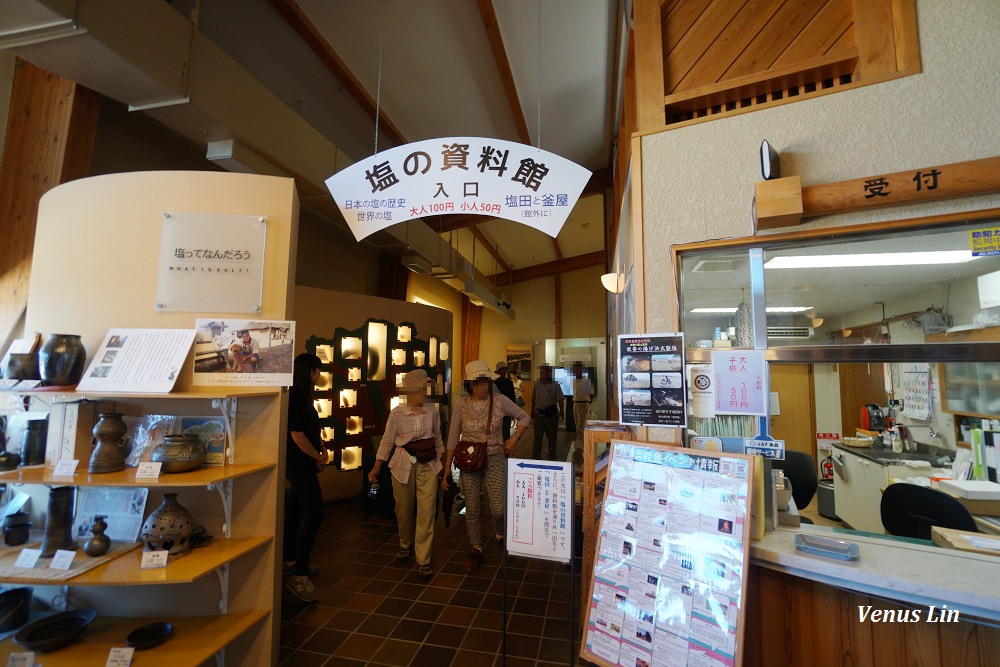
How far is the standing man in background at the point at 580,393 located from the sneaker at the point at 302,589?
23.2ft

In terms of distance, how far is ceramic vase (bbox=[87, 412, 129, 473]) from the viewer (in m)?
1.97

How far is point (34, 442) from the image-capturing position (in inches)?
84.0

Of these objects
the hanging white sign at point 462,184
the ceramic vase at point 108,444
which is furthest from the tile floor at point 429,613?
the hanging white sign at point 462,184

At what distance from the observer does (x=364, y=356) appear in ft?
18.3

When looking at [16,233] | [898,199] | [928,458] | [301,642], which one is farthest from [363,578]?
[928,458]

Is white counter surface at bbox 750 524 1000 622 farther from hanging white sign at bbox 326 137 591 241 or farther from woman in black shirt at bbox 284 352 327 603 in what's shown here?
woman in black shirt at bbox 284 352 327 603

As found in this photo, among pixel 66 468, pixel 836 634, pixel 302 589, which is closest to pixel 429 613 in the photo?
pixel 302 589

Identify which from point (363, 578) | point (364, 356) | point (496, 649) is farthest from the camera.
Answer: point (364, 356)

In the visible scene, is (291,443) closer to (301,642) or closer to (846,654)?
(301,642)

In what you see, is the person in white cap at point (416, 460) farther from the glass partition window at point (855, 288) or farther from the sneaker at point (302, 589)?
the glass partition window at point (855, 288)

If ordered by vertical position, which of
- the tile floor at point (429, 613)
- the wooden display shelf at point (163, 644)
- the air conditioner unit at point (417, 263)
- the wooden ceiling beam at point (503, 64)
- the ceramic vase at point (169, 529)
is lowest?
the tile floor at point (429, 613)

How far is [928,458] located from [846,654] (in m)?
2.43

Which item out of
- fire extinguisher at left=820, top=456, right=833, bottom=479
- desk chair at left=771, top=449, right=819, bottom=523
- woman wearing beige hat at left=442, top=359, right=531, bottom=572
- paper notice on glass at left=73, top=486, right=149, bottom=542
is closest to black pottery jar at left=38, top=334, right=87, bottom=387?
paper notice on glass at left=73, top=486, right=149, bottom=542

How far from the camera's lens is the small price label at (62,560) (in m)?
1.83
